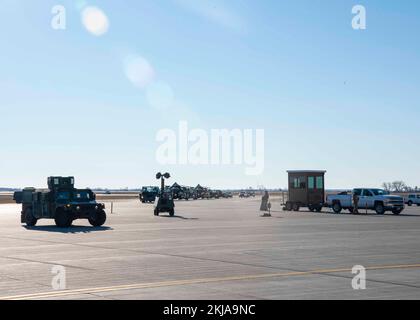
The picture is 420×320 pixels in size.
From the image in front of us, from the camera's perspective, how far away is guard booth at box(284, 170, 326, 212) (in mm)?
58719

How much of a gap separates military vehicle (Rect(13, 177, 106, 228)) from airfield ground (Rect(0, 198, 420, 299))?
5381mm

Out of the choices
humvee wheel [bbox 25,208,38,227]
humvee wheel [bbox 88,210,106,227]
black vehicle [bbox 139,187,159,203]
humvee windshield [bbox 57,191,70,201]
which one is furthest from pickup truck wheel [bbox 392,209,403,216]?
black vehicle [bbox 139,187,159,203]

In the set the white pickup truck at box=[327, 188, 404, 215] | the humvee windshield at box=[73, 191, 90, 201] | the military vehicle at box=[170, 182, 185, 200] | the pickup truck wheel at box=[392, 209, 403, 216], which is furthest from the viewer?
the military vehicle at box=[170, 182, 185, 200]

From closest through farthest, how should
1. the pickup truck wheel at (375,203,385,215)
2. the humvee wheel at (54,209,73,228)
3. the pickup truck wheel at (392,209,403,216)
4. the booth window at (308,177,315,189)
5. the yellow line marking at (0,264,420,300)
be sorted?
1. the yellow line marking at (0,264,420,300)
2. the humvee wheel at (54,209,73,228)
3. the pickup truck wheel at (392,209,403,216)
4. the pickup truck wheel at (375,203,385,215)
5. the booth window at (308,177,315,189)

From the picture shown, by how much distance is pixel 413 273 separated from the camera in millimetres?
15781

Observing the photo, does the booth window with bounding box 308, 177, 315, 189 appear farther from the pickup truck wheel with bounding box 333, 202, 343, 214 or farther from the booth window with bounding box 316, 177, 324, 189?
the pickup truck wheel with bounding box 333, 202, 343, 214

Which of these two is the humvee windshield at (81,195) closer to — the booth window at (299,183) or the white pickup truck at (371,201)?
the white pickup truck at (371,201)

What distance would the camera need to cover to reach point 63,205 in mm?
35531

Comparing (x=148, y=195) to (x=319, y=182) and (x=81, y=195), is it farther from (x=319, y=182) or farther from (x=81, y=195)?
(x=81, y=195)

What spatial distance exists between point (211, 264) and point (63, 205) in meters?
19.2

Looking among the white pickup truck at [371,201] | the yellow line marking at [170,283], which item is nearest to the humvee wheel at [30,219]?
the yellow line marking at [170,283]

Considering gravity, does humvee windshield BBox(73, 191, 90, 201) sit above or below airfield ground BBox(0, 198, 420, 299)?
above

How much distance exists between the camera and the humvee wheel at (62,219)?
3556 cm
